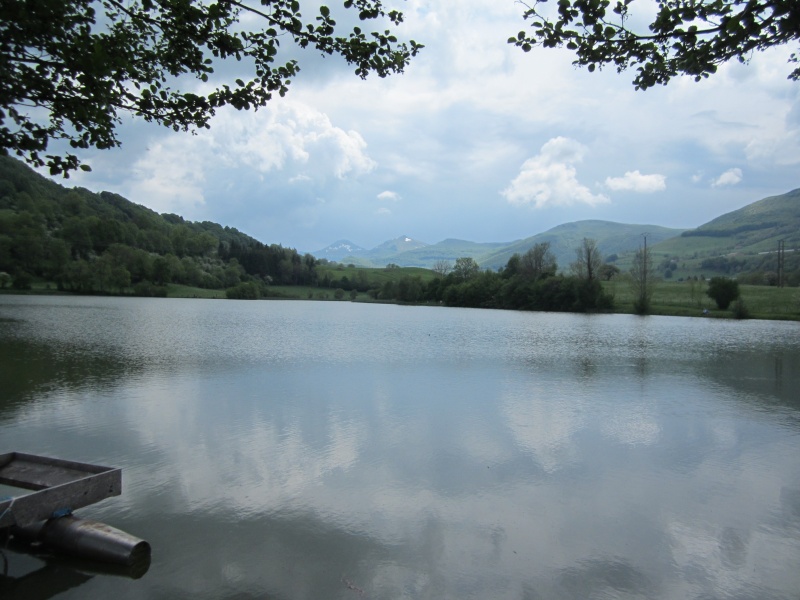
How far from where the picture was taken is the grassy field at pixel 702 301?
3351 inches

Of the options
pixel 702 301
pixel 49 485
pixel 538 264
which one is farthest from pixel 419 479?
pixel 538 264

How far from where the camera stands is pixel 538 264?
11281 centimetres

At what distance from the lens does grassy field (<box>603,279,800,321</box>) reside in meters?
85.1

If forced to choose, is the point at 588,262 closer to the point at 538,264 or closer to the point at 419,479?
the point at 538,264

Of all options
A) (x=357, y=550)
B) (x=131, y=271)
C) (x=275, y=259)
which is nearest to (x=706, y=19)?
(x=357, y=550)

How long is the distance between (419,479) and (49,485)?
19.5 ft

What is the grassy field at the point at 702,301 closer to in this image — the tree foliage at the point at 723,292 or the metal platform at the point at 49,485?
the tree foliage at the point at 723,292

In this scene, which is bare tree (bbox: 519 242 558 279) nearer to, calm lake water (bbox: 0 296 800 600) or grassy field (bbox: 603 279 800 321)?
grassy field (bbox: 603 279 800 321)

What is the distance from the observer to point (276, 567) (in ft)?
22.0

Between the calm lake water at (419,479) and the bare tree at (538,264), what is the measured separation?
8906 centimetres

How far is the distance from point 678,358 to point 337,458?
90.1 feet

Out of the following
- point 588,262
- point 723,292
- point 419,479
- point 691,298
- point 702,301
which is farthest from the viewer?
point 691,298

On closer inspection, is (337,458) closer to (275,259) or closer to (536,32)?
(536,32)

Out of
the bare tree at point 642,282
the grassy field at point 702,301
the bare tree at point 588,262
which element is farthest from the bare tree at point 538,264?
the bare tree at point 642,282
